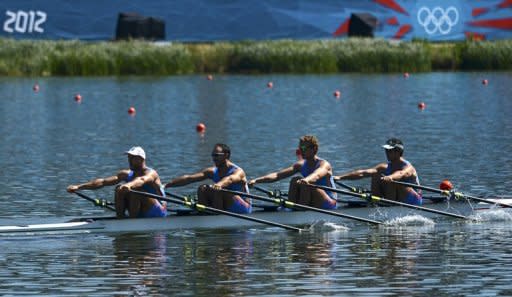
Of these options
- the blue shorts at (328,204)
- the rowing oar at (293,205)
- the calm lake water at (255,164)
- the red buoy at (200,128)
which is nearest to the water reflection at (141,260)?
the calm lake water at (255,164)

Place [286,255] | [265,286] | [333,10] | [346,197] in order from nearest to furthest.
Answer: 1. [265,286]
2. [286,255]
3. [346,197]
4. [333,10]

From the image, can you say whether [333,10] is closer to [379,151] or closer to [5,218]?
[379,151]

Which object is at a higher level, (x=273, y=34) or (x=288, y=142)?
(x=273, y=34)

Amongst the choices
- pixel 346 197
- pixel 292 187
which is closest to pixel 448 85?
pixel 346 197

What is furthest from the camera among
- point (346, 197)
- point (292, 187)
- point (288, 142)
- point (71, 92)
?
point (71, 92)

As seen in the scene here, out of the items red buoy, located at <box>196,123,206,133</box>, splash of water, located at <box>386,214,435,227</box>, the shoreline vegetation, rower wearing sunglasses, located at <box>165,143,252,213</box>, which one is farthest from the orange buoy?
the shoreline vegetation

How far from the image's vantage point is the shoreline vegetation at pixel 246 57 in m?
69.8

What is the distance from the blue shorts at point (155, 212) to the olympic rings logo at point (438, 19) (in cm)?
6318

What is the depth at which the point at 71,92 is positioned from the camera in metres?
61.2

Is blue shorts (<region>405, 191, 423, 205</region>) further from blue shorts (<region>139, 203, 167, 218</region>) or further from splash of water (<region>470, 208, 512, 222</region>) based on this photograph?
blue shorts (<region>139, 203, 167, 218</region>)

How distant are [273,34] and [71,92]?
2657 centimetres

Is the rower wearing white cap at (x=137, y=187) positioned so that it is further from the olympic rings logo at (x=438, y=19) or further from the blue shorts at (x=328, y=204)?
the olympic rings logo at (x=438, y=19)

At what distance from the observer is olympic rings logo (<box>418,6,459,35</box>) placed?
281ft

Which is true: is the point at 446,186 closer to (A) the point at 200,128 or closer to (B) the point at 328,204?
(B) the point at 328,204
